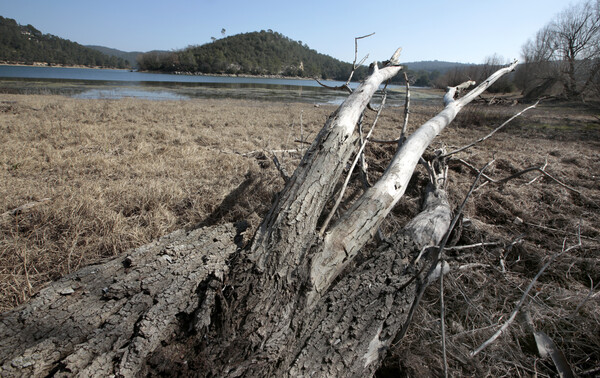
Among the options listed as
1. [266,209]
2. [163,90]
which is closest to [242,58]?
[163,90]

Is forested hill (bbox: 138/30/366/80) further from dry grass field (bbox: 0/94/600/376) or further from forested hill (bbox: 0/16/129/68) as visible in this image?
dry grass field (bbox: 0/94/600/376)

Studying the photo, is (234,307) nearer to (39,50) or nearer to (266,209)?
(266,209)

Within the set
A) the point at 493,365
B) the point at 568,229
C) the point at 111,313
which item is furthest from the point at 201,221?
the point at 568,229

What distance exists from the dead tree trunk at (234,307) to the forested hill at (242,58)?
73897mm

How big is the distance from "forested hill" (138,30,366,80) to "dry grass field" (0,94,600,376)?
2779 inches

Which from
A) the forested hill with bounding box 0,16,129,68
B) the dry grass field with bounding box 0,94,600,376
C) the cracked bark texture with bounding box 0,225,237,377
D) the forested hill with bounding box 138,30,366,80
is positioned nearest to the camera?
the cracked bark texture with bounding box 0,225,237,377

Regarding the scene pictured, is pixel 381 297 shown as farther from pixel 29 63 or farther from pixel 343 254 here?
pixel 29 63

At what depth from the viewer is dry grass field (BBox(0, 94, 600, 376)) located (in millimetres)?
1661

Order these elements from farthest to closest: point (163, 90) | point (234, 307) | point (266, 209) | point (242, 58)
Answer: point (242, 58), point (163, 90), point (266, 209), point (234, 307)

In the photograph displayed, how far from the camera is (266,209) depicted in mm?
3215

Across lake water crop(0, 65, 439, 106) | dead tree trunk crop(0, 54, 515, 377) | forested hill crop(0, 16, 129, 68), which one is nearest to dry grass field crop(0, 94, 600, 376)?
dead tree trunk crop(0, 54, 515, 377)

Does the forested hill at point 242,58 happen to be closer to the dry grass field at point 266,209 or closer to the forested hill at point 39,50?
the forested hill at point 39,50

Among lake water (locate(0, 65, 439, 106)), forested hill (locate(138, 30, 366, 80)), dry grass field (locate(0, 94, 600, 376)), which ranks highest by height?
forested hill (locate(138, 30, 366, 80))

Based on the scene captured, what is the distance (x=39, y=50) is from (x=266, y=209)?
16501cm
